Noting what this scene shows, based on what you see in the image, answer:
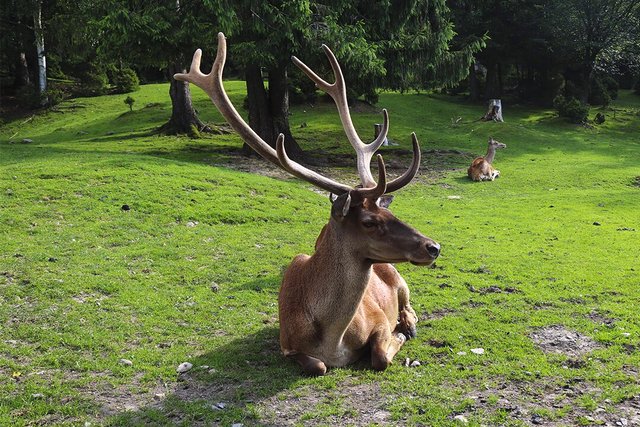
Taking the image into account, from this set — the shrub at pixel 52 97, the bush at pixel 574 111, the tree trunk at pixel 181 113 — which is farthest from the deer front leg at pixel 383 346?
the bush at pixel 574 111

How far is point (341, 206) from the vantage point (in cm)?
501

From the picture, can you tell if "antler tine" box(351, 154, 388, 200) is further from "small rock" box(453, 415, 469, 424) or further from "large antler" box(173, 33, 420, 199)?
"small rock" box(453, 415, 469, 424)

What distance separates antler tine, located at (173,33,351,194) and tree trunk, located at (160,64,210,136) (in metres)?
17.4

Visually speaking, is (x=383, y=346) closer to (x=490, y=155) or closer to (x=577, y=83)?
(x=490, y=155)

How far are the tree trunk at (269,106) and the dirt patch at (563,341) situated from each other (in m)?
13.2

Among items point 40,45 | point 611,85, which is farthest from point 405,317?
point 611,85

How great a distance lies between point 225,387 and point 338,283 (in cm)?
121

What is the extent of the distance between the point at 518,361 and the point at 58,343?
4.10 m

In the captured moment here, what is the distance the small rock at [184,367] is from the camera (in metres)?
5.47

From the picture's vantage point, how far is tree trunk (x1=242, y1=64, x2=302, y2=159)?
18.7 m

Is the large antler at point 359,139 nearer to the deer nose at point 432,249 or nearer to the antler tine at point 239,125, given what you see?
the antler tine at point 239,125

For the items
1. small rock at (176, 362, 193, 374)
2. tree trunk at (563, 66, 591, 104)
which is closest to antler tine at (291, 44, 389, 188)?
small rock at (176, 362, 193, 374)

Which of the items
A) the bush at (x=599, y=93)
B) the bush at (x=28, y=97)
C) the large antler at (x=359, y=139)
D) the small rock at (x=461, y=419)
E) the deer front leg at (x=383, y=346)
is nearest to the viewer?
the small rock at (x=461, y=419)

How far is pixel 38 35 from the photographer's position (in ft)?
92.1
